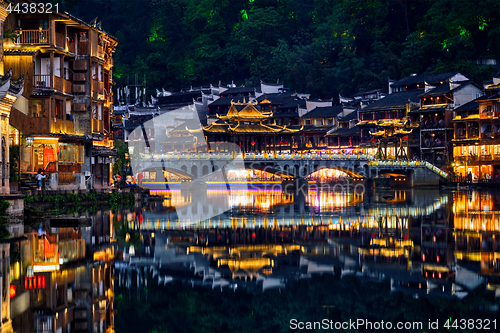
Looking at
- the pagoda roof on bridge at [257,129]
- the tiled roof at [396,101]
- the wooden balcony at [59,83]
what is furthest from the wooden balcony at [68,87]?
the tiled roof at [396,101]

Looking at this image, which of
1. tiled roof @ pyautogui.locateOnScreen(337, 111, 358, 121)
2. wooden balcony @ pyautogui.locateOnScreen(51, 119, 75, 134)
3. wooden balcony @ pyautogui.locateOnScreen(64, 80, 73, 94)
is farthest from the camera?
tiled roof @ pyautogui.locateOnScreen(337, 111, 358, 121)

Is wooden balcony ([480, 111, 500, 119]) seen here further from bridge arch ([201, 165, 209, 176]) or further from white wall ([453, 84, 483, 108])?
bridge arch ([201, 165, 209, 176])

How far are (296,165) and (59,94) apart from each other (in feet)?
166

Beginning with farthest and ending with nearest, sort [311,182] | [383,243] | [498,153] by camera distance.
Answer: [311,182] → [498,153] → [383,243]

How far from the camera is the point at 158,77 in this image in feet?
545

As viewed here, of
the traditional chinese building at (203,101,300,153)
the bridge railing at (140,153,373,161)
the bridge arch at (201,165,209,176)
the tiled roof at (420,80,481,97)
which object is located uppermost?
the tiled roof at (420,80,481,97)

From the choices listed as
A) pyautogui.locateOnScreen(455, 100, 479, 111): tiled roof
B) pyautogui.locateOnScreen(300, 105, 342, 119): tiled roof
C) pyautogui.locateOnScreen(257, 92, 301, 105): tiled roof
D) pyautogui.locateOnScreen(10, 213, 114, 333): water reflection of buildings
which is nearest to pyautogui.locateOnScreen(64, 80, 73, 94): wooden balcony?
pyautogui.locateOnScreen(10, 213, 114, 333): water reflection of buildings

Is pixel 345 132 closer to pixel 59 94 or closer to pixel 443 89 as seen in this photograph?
pixel 443 89

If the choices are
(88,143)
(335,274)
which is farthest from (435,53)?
(335,274)

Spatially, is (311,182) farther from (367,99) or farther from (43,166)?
(43,166)

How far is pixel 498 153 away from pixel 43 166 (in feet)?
221

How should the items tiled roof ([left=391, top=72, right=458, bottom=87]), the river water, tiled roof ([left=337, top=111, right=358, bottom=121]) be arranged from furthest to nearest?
tiled roof ([left=337, top=111, right=358, bottom=121])
tiled roof ([left=391, top=72, right=458, bottom=87])
the river water

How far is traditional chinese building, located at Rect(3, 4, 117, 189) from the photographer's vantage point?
48.1 m

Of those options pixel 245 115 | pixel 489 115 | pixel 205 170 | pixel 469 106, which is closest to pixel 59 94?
pixel 205 170
